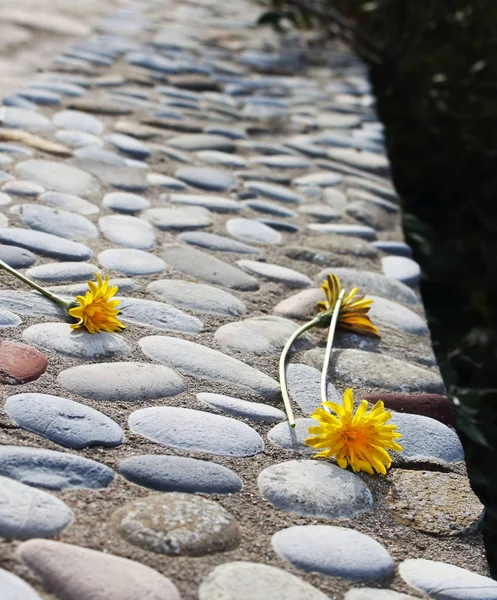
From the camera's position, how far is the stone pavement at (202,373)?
105 centimetres

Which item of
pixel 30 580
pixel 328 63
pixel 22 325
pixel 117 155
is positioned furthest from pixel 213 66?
pixel 30 580

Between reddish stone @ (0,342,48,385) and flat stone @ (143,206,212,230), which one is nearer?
reddish stone @ (0,342,48,385)

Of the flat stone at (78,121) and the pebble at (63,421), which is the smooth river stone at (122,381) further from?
the flat stone at (78,121)

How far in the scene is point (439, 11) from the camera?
383 cm

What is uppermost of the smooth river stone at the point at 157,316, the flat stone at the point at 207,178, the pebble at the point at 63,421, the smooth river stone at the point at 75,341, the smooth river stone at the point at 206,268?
the flat stone at the point at 207,178

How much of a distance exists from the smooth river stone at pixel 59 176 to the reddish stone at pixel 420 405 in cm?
107

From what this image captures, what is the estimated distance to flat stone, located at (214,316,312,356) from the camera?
5.28 ft

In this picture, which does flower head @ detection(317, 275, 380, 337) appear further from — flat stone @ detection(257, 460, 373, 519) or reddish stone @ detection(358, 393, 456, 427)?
flat stone @ detection(257, 460, 373, 519)

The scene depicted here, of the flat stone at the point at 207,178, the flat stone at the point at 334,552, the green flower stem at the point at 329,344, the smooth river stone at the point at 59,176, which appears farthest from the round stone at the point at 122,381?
the flat stone at the point at 207,178

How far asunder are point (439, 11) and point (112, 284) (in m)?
2.71

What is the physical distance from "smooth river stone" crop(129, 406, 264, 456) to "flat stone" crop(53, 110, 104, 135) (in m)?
1.59

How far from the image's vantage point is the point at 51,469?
1135mm

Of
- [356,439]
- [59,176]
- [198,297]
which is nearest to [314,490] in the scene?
[356,439]

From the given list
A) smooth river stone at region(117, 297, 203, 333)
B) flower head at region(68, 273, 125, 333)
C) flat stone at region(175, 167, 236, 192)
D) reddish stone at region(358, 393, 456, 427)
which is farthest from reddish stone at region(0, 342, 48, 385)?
flat stone at region(175, 167, 236, 192)
